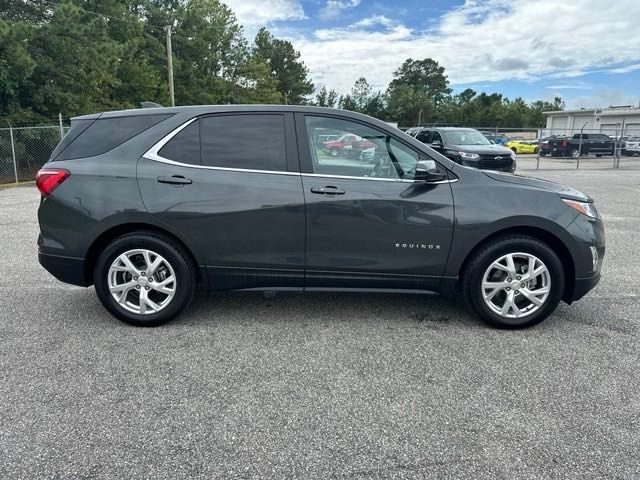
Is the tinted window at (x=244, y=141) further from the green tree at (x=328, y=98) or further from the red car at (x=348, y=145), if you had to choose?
the green tree at (x=328, y=98)

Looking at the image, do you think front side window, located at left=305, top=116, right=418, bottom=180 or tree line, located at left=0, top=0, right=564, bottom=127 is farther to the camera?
tree line, located at left=0, top=0, right=564, bottom=127

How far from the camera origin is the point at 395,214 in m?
3.73

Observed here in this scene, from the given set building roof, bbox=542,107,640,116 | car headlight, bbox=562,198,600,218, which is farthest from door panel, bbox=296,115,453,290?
building roof, bbox=542,107,640,116

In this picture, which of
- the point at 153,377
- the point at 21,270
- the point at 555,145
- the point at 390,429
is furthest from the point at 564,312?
the point at 555,145

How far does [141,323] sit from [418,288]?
2.25 m

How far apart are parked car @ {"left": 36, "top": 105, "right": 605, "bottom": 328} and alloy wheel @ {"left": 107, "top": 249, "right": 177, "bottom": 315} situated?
11 millimetres

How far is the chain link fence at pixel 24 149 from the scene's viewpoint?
14648 mm

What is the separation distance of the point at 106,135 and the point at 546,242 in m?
3.65

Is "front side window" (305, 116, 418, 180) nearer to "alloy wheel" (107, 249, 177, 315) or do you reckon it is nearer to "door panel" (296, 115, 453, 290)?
"door panel" (296, 115, 453, 290)

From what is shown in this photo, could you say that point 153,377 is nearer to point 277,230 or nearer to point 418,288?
point 277,230

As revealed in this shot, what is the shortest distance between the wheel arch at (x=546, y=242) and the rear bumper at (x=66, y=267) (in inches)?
119

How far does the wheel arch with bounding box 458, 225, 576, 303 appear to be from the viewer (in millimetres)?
3797

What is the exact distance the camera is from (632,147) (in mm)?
33500

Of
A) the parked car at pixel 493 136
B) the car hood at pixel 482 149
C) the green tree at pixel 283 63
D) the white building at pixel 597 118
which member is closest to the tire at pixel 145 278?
the car hood at pixel 482 149
